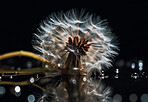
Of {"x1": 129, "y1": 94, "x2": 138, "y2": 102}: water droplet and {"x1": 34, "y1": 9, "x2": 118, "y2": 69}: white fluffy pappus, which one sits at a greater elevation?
{"x1": 34, "y1": 9, "x2": 118, "y2": 69}: white fluffy pappus

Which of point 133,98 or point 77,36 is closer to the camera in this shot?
point 133,98

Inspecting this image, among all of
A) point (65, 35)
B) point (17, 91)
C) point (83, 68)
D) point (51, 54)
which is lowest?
point (17, 91)

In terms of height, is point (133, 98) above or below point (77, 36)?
below

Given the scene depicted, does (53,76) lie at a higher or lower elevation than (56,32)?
lower

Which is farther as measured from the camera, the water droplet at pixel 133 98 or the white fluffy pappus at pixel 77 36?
the white fluffy pappus at pixel 77 36

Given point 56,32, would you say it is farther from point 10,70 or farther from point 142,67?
point 142,67

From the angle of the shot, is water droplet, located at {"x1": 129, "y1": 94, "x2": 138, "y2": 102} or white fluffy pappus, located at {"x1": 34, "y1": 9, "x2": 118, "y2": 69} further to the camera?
white fluffy pappus, located at {"x1": 34, "y1": 9, "x2": 118, "y2": 69}

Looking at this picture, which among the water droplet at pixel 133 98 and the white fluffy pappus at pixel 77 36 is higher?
the white fluffy pappus at pixel 77 36

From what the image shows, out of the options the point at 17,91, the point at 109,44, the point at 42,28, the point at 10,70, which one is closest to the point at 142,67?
the point at 109,44
